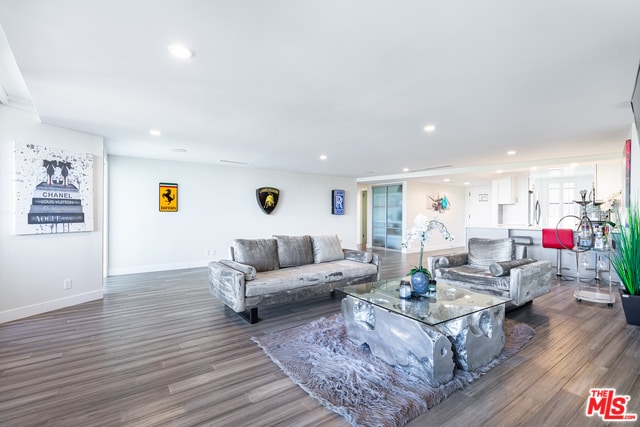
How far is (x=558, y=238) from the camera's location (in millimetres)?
4934

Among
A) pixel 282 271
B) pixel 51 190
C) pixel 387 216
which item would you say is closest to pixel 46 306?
pixel 51 190

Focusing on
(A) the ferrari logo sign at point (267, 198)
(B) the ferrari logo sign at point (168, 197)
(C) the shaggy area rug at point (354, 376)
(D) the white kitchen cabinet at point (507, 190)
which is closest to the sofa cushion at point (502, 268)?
(C) the shaggy area rug at point (354, 376)

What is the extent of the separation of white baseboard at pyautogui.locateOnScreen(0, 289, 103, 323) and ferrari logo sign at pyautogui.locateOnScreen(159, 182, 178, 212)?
235cm

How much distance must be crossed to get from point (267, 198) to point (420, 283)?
5.30m

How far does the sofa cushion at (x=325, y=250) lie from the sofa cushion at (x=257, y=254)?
69cm

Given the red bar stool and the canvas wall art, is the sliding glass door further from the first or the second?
the canvas wall art

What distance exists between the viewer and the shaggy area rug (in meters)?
1.80

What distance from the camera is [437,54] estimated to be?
204cm

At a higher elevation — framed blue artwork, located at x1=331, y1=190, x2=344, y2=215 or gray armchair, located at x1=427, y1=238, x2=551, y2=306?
framed blue artwork, located at x1=331, y1=190, x2=344, y2=215

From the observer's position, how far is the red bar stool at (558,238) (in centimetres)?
509

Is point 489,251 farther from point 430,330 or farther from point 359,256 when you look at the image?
point 430,330

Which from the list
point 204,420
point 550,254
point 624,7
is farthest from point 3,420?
point 550,254

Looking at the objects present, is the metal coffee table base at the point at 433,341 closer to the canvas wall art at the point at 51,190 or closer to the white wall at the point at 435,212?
the canvas wall art at the point at 51,190
